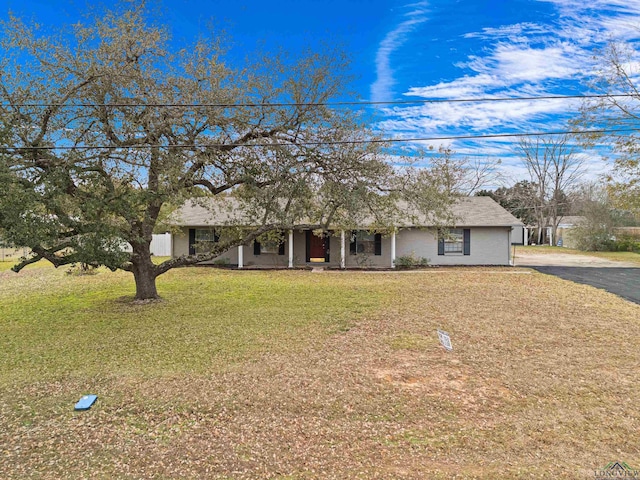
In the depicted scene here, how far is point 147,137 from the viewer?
28.0 ft

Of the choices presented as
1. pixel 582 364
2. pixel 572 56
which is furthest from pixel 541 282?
pixel 582 364

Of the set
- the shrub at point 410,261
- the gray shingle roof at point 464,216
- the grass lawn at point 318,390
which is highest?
the gray shingle roof at point 464,216

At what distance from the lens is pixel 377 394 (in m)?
4.84

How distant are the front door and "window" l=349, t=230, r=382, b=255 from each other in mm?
1321

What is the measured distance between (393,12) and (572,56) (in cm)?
532

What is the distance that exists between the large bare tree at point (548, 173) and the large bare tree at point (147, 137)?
116ft

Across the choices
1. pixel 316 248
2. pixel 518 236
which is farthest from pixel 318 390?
pixel 518 236

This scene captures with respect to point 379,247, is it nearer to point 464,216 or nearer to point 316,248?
point 316,248

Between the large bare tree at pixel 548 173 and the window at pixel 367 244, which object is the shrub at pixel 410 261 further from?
the large bare tree at pixel 548 173

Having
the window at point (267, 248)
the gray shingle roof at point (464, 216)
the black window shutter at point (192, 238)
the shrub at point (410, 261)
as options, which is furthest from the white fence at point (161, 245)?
the shrub at point (410, 261)

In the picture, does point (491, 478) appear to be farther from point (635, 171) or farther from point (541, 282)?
point (635, 171)

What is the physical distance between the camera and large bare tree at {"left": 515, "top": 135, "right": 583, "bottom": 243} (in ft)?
127

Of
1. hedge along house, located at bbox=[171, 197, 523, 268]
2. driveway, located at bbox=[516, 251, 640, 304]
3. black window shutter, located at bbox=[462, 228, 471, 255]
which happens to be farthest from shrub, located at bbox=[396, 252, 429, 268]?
driveway, located at bbox=[516, 251, 640, 304]

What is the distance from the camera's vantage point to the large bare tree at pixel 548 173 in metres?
38.8
